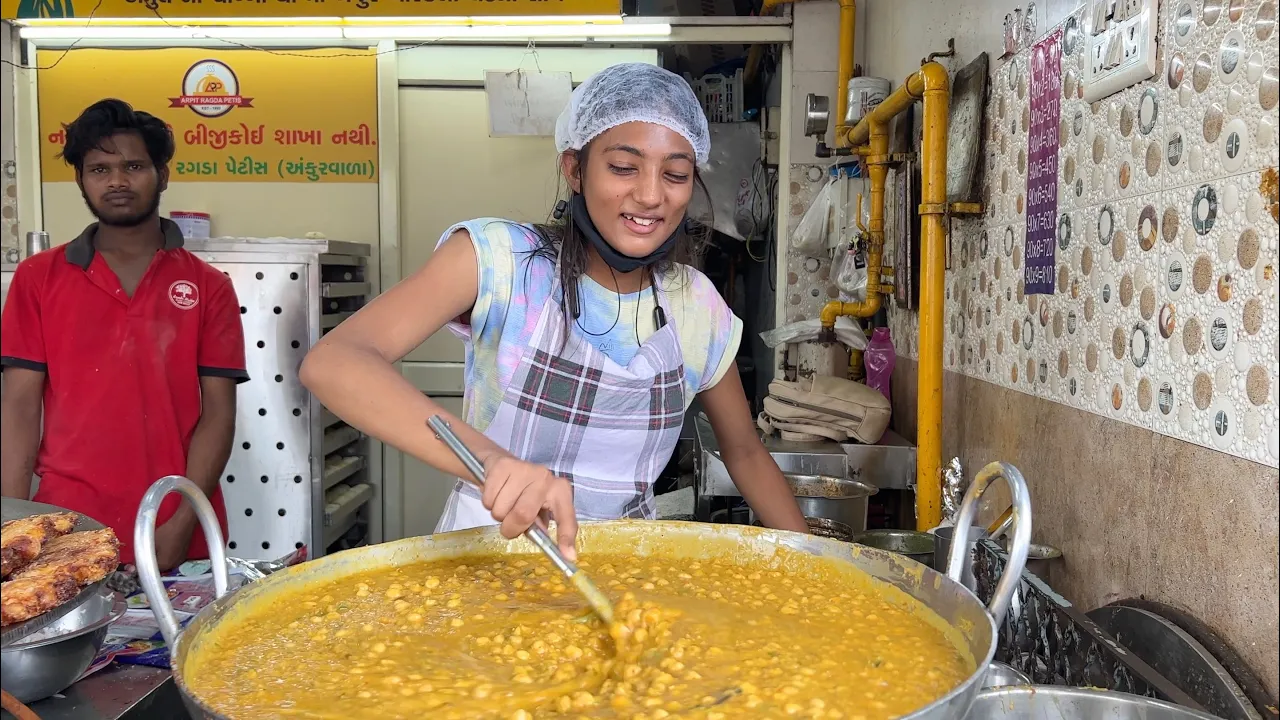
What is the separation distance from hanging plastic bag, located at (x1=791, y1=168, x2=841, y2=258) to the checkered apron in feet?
7.23

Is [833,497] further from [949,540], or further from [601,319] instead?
[601,319]

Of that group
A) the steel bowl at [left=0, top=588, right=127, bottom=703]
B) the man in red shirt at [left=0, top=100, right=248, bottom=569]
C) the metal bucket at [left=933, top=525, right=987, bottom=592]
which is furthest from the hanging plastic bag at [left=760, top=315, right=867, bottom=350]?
the steel bowl at [left=0, top=588, right=127, bottom=703]

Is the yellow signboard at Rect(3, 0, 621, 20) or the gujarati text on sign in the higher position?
the yellow signboard at Rect(3, 0, 621, 20)

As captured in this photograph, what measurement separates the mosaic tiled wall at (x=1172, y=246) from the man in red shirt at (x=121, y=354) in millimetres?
2377

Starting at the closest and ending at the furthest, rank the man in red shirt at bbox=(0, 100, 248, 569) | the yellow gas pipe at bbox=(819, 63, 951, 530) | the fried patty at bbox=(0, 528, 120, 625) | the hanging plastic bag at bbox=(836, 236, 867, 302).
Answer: the fried patty at bbox=(0, 528, 120, 625) < the yellow gas pipe at bbox=(819, 63, 951, 530) < the man in red shirt at bbox=(0, 100, 248, 569) < the hanging plastic bag at bbox=(836, 236, 867, 302)

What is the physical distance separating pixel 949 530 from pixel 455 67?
3732mm

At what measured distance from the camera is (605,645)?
1240 mm

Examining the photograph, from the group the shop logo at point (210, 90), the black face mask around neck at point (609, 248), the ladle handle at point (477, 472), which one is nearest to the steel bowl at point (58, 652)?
the ladle handle at point (477, 472)

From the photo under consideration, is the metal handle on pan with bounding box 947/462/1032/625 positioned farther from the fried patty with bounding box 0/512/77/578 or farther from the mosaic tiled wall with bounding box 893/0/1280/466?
the fried patty with bounding box 0/512/77/578

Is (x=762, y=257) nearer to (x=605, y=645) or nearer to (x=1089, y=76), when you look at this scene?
(x=1089, y=76)

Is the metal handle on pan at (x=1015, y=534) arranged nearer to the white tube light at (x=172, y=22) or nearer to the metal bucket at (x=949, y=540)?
the metal bucket at (x=949, y=540)

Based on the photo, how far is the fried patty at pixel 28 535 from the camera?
1298mm

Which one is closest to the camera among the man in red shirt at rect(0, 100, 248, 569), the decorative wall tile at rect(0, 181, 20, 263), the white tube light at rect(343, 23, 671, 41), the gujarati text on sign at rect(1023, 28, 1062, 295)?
the gujarati text on sign at rect(1023, 28, 1062, 295)

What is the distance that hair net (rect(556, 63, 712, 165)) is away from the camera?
1806 millimetres
